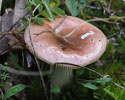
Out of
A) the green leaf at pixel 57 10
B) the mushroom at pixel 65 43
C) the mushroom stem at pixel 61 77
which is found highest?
the green leaf at pixel 57 10

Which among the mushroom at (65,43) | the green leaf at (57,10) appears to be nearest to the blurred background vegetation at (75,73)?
the green leaf at (57,10)

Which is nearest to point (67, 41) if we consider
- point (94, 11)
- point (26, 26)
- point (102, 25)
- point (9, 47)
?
point (26, 26)

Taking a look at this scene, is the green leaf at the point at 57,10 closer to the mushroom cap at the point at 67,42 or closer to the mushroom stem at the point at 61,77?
the mushroom cap at the point at 67,42

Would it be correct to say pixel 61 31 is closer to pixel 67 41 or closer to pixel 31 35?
pixel 67 41

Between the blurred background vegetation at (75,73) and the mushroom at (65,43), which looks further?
the blurred background vegetation at (75,73)

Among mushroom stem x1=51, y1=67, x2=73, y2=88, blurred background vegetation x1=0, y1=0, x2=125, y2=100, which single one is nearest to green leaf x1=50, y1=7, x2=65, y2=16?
blurred background vegetation x1=0, y1=0, x2=125, y2=100

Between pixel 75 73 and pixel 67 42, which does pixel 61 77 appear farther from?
pixel 67 42
